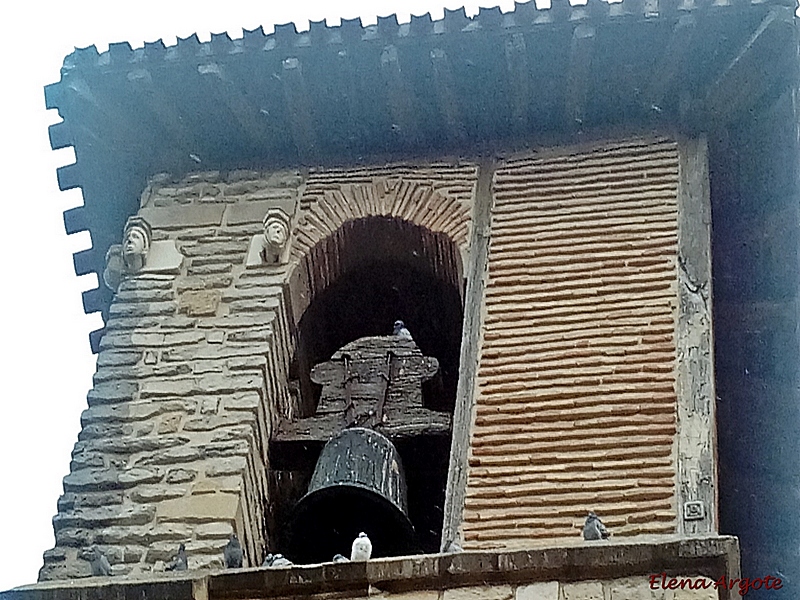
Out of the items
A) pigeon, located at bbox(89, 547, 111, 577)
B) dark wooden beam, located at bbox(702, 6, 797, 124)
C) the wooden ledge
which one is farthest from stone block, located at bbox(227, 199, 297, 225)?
the wooden ledge

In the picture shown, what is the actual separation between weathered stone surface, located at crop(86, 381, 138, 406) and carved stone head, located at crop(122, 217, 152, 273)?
780 mm

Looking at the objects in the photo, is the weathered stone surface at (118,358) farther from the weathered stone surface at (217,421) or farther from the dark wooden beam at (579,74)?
the dark wooden beam at (579,74)

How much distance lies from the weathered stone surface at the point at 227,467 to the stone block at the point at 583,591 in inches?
66.6

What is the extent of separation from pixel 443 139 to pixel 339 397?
61.8 inches

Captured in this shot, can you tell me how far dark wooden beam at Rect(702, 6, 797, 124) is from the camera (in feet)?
24.0

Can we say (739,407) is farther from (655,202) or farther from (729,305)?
(655,202)

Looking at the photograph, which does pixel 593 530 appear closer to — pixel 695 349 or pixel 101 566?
pixel 695 349

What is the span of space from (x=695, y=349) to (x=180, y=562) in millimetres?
2026

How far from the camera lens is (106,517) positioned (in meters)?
6.14

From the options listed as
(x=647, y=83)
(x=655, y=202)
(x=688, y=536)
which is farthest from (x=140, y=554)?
(x=647, y=83)

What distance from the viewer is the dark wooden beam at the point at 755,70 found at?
7.30 meters

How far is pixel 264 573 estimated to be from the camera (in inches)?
200

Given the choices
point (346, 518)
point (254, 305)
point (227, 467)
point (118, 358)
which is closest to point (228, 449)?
point (227, 467)

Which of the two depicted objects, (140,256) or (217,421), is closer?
(217,421)
